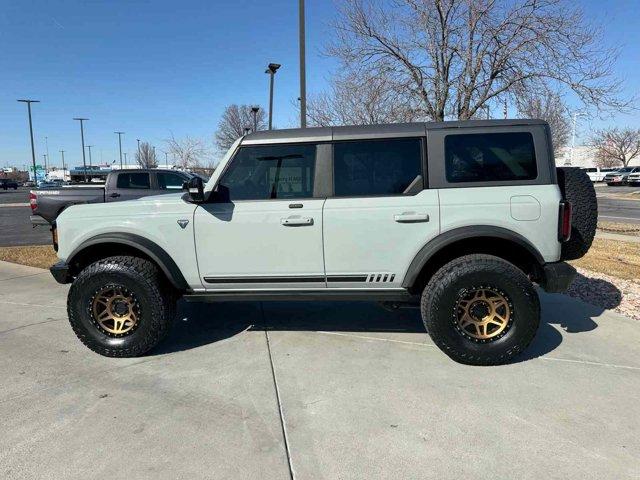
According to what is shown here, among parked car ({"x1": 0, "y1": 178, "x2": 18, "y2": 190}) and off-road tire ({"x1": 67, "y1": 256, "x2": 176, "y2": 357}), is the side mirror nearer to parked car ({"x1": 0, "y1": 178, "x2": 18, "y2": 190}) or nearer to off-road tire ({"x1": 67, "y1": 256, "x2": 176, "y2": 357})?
off-road tire ({"x1": 67, "y1": 256, "x2": 176, "y2": 357})

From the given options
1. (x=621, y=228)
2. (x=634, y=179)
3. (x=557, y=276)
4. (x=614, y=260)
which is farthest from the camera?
(x=634, y=179)

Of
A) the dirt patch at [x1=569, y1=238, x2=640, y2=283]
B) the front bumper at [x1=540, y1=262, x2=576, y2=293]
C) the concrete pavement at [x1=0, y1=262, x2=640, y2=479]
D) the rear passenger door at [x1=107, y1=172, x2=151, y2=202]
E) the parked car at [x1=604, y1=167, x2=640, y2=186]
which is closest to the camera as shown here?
the concrete pavement at [x1=0, y1=262, x2=640, y2=479]

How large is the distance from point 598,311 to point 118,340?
193 inches

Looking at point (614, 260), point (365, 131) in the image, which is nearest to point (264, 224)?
point (365, 131)

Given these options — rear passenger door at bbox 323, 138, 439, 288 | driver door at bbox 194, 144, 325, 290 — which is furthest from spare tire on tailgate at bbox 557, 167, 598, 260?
driver door at bbox 194, 144, 325, 290

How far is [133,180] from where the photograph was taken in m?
10.5

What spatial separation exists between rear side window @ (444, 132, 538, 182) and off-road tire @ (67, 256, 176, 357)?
102 inches

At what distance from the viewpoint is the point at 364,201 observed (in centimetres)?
360

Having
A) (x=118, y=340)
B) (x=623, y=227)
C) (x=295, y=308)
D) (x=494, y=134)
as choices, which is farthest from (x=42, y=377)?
(x=623, y=227)

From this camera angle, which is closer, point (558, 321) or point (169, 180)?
point (558, 321)

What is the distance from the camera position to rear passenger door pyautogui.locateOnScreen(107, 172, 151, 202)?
10.1 metres

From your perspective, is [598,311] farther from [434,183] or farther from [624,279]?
[434,183]

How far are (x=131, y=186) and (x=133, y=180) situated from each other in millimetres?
184

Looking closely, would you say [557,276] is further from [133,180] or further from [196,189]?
[133,180]
